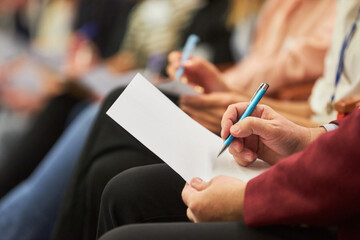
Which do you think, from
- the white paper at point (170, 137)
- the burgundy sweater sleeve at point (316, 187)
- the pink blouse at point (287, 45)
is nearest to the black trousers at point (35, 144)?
the pink blouse at point (287, 45)

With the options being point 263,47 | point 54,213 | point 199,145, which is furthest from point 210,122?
point 263,47

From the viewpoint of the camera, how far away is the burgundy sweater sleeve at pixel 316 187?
15.9 inches

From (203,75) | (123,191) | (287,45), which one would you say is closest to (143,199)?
(123,191)

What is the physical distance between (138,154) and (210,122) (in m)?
0.11

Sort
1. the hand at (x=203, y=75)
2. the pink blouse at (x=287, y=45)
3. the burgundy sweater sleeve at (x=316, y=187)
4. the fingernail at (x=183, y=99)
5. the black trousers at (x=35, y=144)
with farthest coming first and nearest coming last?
1. the black trousers at (x=35, y=144)
2. the pink blouse at (x=287, y=45)
3. the hand at (x=203, y=75)
4. the fingernail at (x=183, y=99)
5. the burgundy sweater sleeve at (x=316, y=187)

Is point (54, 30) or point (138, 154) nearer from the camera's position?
point (138, 154)

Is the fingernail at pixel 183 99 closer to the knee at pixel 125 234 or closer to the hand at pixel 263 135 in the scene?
the hand at pixel 263 135

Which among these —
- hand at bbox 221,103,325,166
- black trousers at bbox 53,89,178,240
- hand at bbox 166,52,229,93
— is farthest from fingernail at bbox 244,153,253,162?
hand at bbox 166,52,229,93

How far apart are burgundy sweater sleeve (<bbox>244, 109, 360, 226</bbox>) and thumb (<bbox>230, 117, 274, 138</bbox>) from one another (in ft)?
0.19

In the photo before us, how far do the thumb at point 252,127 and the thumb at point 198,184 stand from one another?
0.06m

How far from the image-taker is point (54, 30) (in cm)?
251

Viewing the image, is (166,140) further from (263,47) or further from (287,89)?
(263,47)

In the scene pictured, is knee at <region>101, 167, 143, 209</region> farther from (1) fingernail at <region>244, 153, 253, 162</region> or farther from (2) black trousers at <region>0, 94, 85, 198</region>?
(2) black trousers at <region>0, 94, 85, 198</region>

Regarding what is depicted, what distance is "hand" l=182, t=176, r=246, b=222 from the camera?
1.49ft
